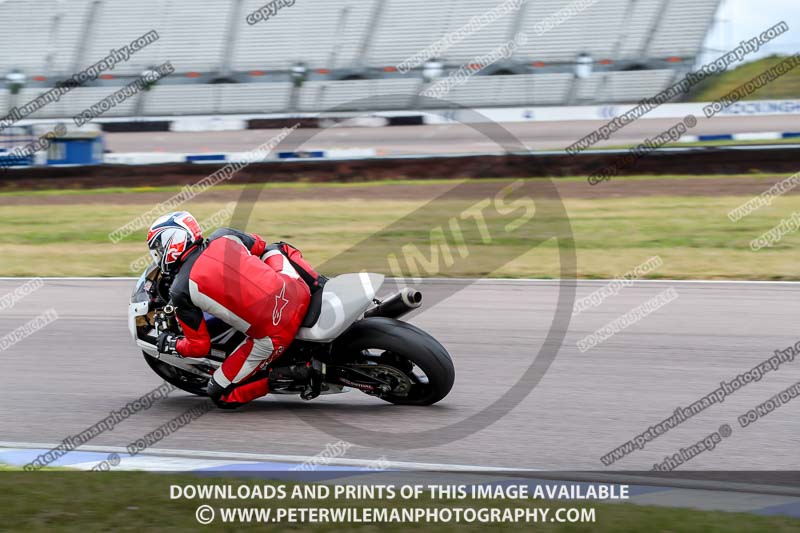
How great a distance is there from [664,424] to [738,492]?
4.31 ft

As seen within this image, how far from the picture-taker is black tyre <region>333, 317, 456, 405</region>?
6406mm

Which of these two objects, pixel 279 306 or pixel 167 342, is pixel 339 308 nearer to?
pixel 279 306

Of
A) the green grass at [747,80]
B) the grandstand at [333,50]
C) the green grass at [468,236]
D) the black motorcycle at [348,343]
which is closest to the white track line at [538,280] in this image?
the green grass at [468,236]

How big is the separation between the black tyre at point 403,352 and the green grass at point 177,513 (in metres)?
1.69

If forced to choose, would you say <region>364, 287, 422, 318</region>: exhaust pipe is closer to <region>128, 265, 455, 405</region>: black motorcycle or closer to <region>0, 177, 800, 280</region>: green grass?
<region>128, 265, 455, 405</region>: black motorcycle

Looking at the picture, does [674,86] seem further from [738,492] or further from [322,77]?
[738,492]

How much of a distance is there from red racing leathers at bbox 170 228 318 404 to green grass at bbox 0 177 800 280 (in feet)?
20.5

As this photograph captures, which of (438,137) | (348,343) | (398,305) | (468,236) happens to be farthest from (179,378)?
(438,137)

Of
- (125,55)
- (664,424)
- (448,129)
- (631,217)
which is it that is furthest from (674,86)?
(664,424)

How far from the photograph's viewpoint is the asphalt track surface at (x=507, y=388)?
603cm

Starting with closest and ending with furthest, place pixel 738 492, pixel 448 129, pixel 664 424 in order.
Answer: pixel 738 492 < pixel 664 424 < pixel 448 129

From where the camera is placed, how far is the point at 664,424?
6.42 meters

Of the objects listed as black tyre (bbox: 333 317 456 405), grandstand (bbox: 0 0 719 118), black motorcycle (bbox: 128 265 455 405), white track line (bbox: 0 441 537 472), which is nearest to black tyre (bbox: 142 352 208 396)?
black motorcycle (bbox: 128 265 455 405)

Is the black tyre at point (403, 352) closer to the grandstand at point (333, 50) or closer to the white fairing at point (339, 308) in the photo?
the white fairing at point (339, 308)
